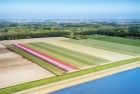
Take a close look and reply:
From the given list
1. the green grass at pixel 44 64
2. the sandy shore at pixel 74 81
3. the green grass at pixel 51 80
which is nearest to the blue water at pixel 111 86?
the sandy shore at pixel 74 81

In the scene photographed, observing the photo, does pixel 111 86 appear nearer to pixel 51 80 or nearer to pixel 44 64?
pixel 51 80

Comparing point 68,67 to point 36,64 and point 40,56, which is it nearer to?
point 36,64

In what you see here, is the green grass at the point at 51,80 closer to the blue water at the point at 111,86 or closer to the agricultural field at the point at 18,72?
the agricultural field at the point at 18,72

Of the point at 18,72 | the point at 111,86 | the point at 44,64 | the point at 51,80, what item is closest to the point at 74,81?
the point at 51,80

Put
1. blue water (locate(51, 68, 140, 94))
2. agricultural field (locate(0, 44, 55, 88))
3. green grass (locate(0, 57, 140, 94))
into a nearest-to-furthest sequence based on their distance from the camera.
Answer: green grass (locate(0, 57, 140, 94))
blue water (locate(51, 68, 140, 94))
agricultural field (locate(0, 44, 55, 88))

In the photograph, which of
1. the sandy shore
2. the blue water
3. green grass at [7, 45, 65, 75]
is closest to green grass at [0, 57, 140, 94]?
the sandy shore

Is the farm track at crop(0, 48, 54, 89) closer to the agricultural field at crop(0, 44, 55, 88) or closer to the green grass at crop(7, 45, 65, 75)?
the agricultural field at crop(0, 44, 55, 88)

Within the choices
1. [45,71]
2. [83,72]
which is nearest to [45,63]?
[45,71]

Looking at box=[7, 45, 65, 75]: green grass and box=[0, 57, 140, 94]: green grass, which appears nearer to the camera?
box=[0, 57, 140, 94]: green grass
